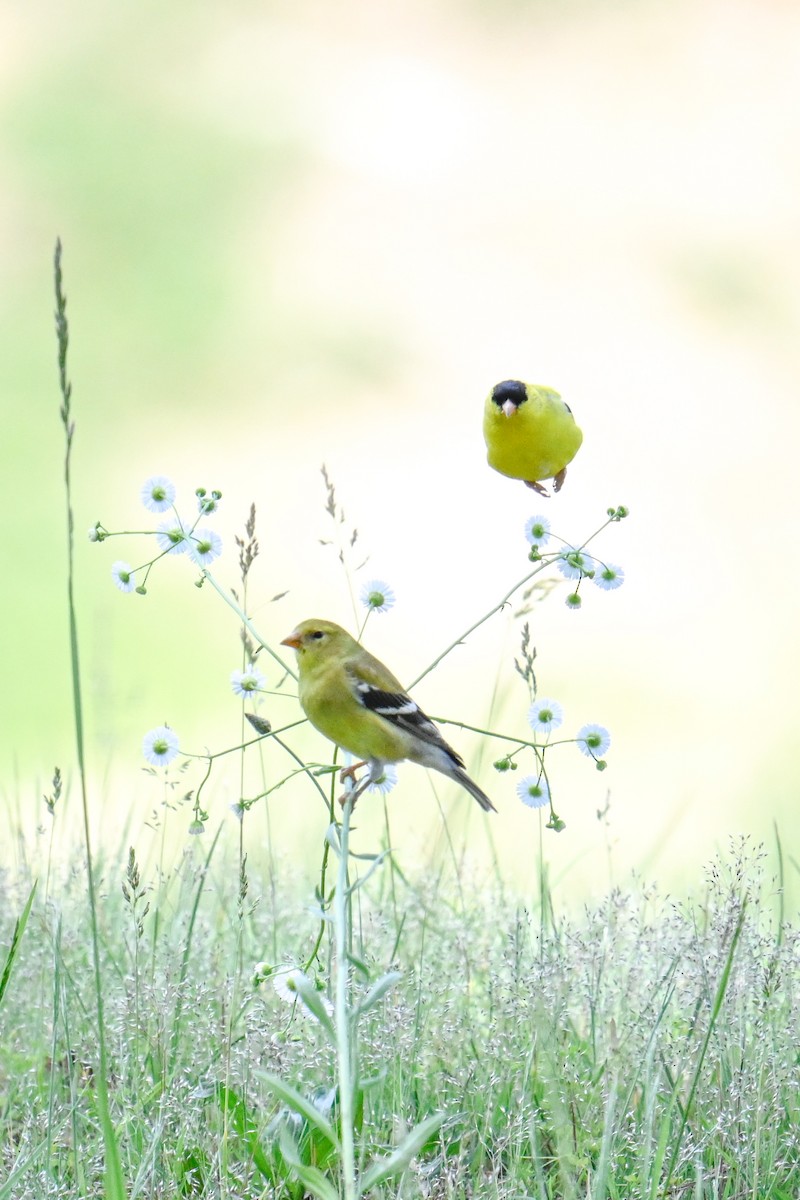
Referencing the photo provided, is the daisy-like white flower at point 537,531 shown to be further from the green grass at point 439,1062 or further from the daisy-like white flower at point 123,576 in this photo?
the daisy-like white flower at point 123,576

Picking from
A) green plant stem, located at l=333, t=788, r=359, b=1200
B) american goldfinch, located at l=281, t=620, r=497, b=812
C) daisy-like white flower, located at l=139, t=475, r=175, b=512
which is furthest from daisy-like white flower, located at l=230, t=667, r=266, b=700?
green plant stem, located at l=333, t=788, r=359, b=1200

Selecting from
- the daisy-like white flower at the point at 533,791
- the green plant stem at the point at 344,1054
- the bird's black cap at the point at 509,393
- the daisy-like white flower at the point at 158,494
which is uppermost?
A: the bird's black cap at the point at 509,393

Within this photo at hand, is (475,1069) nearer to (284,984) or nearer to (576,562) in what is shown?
(284,984)

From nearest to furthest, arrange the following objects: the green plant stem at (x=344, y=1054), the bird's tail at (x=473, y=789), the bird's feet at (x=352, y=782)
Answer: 1. the green plant stem at (x=344, y=1054)
2. the bird's feet at (x=352, y=782)
3. the bird's tail at (x=473, y=789)

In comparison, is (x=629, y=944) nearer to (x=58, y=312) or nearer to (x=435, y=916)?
(x=435, y=916)

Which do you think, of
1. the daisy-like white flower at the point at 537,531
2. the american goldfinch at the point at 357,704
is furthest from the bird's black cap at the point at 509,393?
the american goldfinch at the point at 357,704

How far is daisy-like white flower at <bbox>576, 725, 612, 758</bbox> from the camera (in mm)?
2055

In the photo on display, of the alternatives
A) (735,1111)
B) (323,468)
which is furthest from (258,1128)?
(323,468)

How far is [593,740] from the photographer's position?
2.06 metres

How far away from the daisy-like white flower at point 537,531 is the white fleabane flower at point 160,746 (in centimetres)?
68

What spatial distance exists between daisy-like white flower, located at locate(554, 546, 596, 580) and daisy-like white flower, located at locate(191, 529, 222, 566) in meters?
0.57

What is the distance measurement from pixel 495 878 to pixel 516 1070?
1.01m

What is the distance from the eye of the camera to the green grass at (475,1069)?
2.25 metres

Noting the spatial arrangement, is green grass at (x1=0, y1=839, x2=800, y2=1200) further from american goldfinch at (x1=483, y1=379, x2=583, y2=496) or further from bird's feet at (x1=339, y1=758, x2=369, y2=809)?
american goldfinch at (x1=483, y1=379, x2=583, y2=496)
